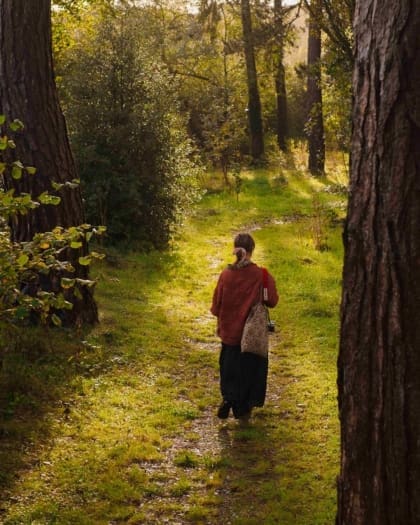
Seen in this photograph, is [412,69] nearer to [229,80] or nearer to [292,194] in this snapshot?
[292,194]

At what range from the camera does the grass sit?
5527mm

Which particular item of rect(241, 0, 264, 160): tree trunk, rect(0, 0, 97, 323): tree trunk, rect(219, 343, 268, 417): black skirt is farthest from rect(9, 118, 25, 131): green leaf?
rect(241, 0, 264, 160): tree trunk

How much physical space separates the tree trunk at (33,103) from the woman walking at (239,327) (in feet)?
8.01

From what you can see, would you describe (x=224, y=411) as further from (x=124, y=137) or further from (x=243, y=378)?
(x=124, y=137)

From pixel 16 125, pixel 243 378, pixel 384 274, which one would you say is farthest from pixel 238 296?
pixel 384 274

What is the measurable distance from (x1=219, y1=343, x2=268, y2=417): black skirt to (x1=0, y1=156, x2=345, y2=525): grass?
25 centimetres

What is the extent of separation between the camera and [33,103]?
836cm

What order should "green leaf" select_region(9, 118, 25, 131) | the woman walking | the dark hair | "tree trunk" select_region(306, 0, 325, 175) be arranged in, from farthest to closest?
"tree trunk" select_region(306, 0, 325, 175) < the woman walking < the dark hair < "green leaf" select_region(9, 118, 25, 131)

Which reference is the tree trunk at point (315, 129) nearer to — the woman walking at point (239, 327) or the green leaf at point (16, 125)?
the woman walking at point (239, 327)

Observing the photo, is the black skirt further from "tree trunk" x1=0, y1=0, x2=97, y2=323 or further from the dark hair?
"tree trunk" x1=0, y1=0, x2=97, y2=323

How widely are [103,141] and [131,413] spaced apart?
7991mm

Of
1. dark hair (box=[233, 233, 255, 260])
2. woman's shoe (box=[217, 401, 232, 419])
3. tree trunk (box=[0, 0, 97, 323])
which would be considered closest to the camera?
dark hair (box=[233, 233, 255, 260])

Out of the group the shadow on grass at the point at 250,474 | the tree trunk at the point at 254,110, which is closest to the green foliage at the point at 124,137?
the shadow on grass at the point at 250,474

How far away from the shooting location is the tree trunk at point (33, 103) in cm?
830
